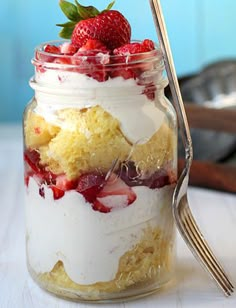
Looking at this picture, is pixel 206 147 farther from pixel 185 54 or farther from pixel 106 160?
pixel 185 54

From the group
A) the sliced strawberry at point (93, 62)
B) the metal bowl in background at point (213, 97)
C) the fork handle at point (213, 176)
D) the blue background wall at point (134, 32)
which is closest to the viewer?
the sliced strawberry at point (93, 62)

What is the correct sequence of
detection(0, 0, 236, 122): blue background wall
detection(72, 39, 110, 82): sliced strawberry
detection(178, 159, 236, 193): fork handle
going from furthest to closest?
detection(0, 0, 236, 122): blue background wall
detection(178, 159, 236, 193): fork handle
detection(72, 39, 110, 82): sliced strawberry

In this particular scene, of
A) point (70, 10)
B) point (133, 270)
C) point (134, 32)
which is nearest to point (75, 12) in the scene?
point (70, 10)

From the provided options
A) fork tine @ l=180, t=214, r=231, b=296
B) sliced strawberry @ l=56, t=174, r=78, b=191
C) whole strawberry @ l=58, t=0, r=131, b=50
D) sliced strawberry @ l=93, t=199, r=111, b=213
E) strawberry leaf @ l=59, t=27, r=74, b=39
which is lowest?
fork tine @ l=180, t=214, r=231, b=296

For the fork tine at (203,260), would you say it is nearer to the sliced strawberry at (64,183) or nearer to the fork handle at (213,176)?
the sliced strawberry at (64,183)

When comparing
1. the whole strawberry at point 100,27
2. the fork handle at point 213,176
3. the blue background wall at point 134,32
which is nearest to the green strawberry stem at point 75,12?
the whole strawberry at point 100,27

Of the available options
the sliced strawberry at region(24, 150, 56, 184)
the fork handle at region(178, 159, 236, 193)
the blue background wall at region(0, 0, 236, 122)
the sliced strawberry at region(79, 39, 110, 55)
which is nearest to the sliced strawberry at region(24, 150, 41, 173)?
the sliced strawberry at region(24, 150, 56, 184)

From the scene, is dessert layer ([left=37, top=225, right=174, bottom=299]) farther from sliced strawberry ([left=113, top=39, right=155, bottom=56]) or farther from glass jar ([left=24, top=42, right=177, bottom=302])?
sliced strawberry ([left=113, top=39, right=155, bottom=56])
